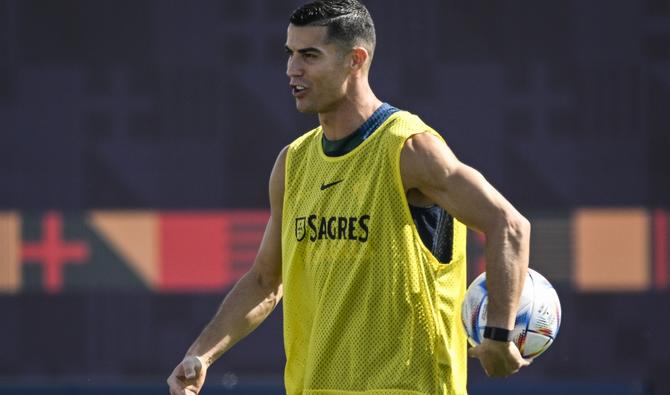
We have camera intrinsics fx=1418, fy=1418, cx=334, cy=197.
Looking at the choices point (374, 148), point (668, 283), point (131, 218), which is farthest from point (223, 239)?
point (374, 148)

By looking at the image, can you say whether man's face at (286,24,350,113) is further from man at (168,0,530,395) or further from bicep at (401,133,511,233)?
bicep at (401,133,511,233)

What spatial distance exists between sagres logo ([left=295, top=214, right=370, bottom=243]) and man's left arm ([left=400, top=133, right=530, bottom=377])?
251 mm

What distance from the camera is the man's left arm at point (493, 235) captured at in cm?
383

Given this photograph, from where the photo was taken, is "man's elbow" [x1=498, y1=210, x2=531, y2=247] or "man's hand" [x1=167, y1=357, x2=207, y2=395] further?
"man's hand" [x1=167, y1=357, x2=207, y2=395]

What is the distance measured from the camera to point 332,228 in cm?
412

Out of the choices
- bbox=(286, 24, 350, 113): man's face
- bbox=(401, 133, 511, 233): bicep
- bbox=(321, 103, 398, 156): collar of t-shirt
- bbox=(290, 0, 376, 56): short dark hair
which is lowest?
bbox=(401, 133, 511, 233): bicep

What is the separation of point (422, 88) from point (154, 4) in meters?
1.58

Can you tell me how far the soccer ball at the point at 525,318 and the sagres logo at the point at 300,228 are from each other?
522 millimetres

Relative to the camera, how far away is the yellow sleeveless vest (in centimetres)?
401

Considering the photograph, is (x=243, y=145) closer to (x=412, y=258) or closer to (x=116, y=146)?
(x=116, y=146)

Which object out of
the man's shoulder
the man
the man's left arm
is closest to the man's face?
the man

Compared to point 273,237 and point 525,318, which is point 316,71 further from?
point 525,318

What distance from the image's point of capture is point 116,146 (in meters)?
7.95

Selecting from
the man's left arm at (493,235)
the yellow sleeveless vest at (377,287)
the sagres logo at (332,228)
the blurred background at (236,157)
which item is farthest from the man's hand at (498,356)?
the blurred background at (236,157)
